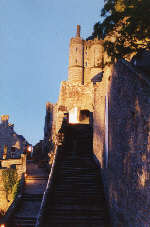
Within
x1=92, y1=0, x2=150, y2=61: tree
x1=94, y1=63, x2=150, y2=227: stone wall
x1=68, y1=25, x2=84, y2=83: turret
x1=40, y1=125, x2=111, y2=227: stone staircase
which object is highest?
x1=68, y1=25, x2=84, y2=83: turret

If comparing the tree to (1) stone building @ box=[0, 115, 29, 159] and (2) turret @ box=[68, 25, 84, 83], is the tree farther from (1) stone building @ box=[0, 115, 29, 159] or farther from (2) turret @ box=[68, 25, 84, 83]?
(1) stone building @ box=[0, 115, 29, 159]

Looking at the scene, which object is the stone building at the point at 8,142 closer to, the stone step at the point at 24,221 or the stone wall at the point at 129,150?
the stone step at the point at 24,221

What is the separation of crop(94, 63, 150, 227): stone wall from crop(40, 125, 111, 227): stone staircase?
0.91m

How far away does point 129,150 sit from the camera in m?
6.92

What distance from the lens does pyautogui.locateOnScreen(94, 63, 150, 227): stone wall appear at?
5.64m

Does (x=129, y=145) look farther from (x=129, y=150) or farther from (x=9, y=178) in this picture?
(x=9, y=178)

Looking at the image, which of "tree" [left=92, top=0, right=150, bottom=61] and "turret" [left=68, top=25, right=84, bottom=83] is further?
"turret" [left=68, top=25, right=84, bottom=83]

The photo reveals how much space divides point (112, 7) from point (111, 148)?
6.16 meters

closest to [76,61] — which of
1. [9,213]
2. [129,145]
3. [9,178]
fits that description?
[9,178]

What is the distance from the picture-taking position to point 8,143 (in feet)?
105

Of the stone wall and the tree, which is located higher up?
the tree

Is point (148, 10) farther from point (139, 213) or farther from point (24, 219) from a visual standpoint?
point (24, 219)

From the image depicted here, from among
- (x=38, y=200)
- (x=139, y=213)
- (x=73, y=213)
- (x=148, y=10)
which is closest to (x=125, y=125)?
(x=139, y=213)

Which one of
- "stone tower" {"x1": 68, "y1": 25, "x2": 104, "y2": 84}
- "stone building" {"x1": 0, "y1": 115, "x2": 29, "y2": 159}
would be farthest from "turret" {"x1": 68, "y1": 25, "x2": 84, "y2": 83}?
"stone building" {"x1": 0, "y1": 115, "x2": 29, "y2": 159}
